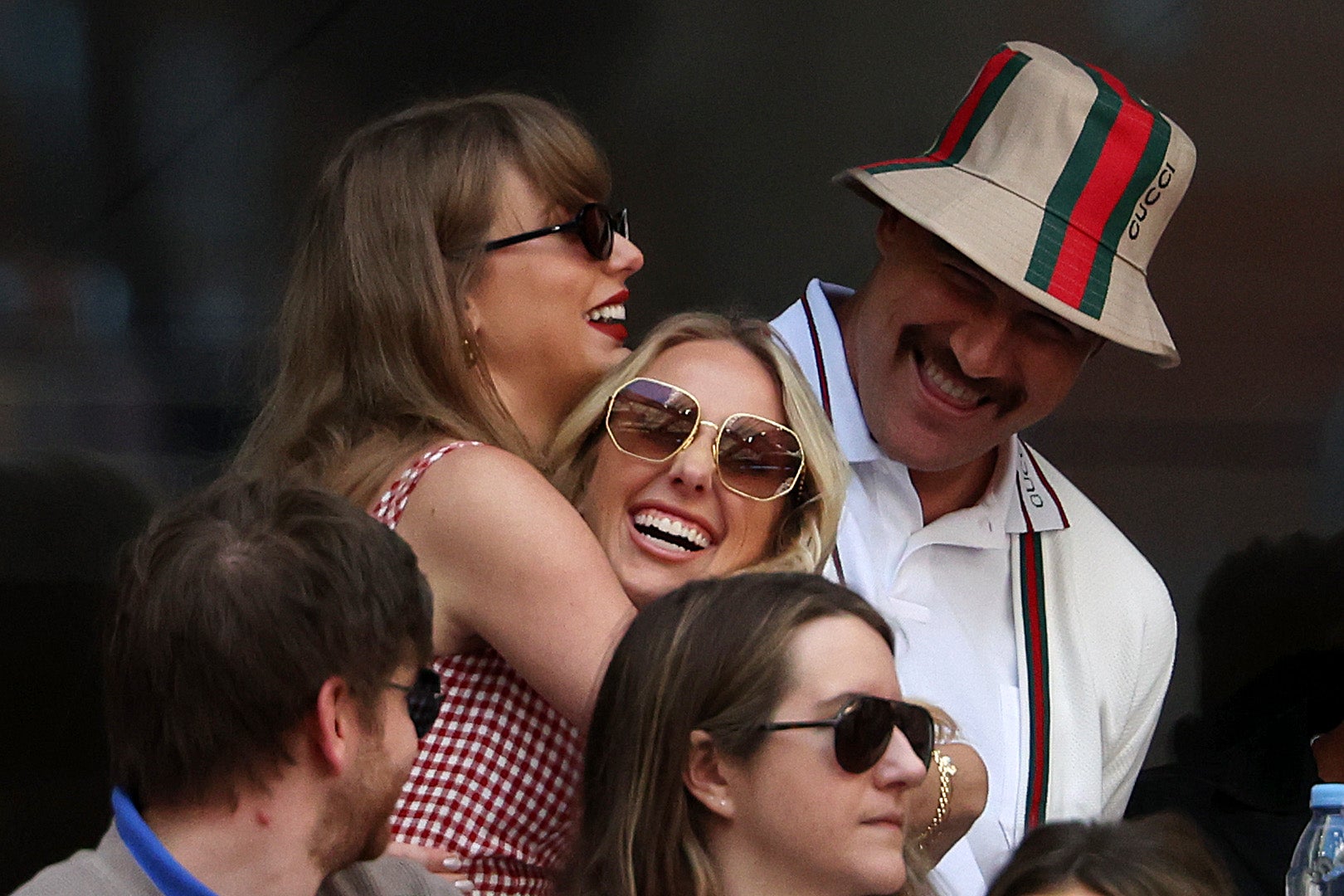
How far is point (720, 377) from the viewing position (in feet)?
8.05

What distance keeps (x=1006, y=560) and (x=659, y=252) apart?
2.84 feet

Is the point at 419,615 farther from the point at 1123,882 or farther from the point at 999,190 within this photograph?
the point at 999,190

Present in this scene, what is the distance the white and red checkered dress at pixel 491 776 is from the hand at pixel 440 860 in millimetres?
13

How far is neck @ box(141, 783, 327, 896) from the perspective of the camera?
65.6 inches

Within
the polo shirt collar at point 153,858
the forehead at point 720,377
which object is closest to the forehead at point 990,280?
the forehead at point 720,377

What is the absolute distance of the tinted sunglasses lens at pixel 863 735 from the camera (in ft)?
6.28

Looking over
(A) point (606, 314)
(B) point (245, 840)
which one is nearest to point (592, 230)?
(A) point (606, 314)

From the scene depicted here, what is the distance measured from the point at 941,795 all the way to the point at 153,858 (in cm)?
97

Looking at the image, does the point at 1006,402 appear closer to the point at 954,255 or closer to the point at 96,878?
the point at 954,255

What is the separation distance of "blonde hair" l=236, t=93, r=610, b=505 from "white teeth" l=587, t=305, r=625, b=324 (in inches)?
6.1

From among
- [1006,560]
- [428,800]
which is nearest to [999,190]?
[1006,560]

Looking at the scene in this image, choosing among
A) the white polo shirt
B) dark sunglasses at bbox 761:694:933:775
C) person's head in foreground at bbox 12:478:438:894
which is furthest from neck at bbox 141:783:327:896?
the white polo shirt

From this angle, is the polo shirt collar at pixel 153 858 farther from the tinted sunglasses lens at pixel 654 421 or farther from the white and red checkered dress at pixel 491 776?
the tinted sunglasses lens at pixel 654 421

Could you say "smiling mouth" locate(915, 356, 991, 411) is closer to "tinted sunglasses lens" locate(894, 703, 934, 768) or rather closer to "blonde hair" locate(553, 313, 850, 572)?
"blonde hair" locate(553, 313, 850, 572)
